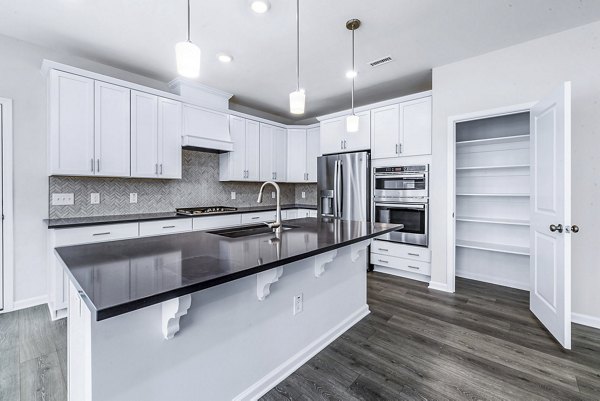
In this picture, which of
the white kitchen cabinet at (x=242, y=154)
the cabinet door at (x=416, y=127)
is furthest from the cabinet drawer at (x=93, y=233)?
the cabinet door at (x=416, y=127)

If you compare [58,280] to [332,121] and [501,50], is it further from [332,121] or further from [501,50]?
[501,50]

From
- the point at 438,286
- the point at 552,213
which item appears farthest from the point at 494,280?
the point at 552,213

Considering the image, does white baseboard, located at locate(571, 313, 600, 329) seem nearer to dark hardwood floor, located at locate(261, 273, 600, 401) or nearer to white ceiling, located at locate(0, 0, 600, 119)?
dark hardwood floor, located at locate(261, 273, 600, 401)

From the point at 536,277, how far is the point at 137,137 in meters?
4.46

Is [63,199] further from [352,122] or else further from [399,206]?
[399,206]

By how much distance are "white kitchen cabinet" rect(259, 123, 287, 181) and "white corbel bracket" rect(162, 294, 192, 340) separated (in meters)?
3.60

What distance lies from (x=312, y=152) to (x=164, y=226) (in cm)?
287

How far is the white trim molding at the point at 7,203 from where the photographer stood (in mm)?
2701

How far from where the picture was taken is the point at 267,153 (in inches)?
188

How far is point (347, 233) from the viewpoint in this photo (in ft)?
6.21

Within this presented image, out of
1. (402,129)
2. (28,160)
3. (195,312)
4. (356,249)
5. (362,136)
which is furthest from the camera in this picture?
(362,136)

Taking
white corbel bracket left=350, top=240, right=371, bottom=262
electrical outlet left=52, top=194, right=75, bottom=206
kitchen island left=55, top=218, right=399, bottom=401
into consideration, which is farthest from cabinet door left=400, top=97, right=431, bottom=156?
electrical outlet left=52, top=194, right=75, bottom=206

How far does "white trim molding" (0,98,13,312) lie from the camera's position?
2.70m

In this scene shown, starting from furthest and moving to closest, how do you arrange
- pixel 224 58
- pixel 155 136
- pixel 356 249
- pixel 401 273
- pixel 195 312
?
1. pixel 401 273
2. pixel 155 136
3. pixel 224 58
4. pixel 356 249
5. pixel 195 312
